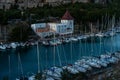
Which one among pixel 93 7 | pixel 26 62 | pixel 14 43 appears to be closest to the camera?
pixel 26 62

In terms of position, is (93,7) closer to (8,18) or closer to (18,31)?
(8,18)

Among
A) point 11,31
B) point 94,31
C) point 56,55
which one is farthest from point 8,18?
point 56,55

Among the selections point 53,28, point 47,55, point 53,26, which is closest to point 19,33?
point 53,28

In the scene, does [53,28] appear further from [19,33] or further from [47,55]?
[47,55]

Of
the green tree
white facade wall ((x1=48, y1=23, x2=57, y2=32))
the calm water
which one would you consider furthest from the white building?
the calm water

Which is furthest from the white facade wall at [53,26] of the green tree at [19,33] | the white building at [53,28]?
the green tree at [19,33]

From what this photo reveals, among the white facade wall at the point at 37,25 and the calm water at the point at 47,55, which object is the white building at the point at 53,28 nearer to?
the white facade wall at the point at 37,25
